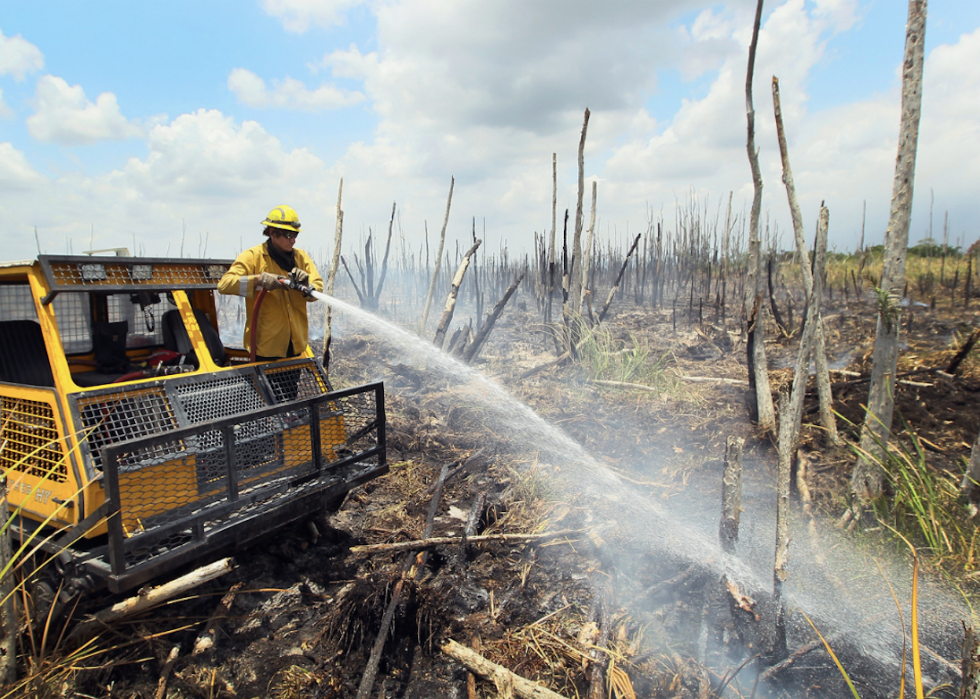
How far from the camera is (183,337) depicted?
394 centimetres

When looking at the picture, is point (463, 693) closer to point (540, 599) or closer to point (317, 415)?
point (540, 599)

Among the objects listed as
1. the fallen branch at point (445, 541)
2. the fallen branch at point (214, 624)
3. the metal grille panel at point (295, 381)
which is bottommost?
the fallen branch at point (214, 624)

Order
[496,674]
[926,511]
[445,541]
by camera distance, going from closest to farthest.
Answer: [496,674], [926,511], [445,541]

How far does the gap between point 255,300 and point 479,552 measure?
2586mm

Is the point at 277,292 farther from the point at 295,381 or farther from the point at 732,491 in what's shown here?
the point at 732,491

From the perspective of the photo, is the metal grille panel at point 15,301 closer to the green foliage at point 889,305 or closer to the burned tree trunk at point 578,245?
the green foliage at point 889,305

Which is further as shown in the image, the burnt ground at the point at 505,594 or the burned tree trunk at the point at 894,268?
the burned tree trunk at the point at 894,268

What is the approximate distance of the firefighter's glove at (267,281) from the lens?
377 cm

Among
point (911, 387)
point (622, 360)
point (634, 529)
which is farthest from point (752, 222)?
point (622, 360)

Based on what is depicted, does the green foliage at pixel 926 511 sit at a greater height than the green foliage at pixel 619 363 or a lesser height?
lesser

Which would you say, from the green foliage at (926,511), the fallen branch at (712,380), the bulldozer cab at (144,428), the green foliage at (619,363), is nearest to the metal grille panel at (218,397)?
the bulldozer cab at (144,428)

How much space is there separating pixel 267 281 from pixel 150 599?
2.11m

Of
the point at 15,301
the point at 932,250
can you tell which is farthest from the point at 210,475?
the point at 932,250

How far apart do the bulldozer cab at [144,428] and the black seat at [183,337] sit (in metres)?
0.01
